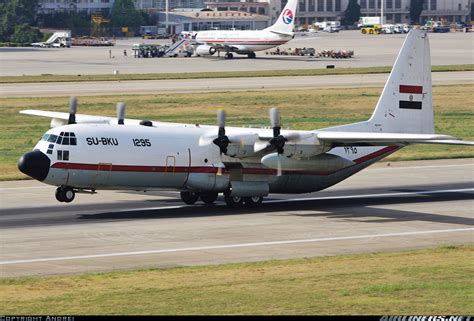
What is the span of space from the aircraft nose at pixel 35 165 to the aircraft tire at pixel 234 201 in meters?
8.18

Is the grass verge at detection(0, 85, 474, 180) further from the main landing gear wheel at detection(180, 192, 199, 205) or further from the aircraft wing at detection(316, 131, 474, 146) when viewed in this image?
the aircraft wing at detection(316, 131, 474, 146)

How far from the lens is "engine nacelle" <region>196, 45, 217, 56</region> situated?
151 meters

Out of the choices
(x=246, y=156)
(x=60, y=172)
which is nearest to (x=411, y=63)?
(x=246, y=156)

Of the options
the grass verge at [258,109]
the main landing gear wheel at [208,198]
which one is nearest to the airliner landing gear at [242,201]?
the main landing gear wheel at [208,198]

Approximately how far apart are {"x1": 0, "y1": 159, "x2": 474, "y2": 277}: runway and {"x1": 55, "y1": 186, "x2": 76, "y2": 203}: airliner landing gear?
0.75m

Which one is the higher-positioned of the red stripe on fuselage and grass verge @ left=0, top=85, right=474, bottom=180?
the red stripe on fuselage

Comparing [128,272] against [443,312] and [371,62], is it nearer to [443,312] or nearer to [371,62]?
[443,312]

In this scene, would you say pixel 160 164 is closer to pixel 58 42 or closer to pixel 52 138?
pixel 52 138

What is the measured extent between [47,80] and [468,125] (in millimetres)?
48952

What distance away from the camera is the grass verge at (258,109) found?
68500mm

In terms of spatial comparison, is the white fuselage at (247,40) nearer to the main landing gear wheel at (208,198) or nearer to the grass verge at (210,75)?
the grass verge at (210,75)

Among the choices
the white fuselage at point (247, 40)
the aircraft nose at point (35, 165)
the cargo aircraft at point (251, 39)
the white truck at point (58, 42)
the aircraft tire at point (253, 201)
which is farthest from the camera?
the white truck at point (58, 42)

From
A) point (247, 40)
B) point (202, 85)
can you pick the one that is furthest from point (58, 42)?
point (202, 85)

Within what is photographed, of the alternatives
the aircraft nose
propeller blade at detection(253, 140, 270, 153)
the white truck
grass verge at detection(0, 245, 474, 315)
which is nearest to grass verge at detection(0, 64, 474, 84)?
the aircraft nose
